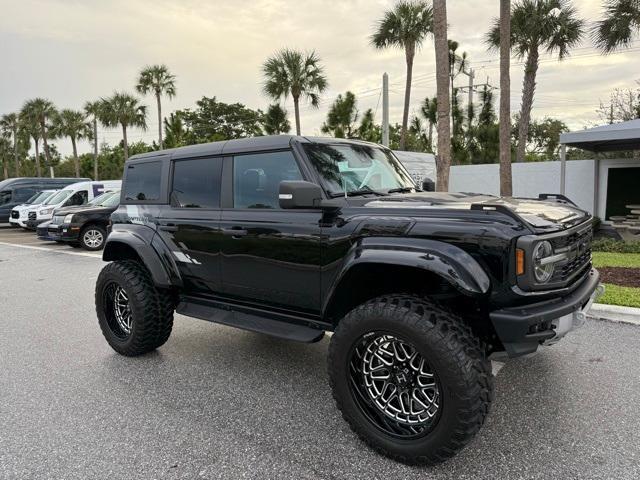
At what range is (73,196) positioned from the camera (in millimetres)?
16375

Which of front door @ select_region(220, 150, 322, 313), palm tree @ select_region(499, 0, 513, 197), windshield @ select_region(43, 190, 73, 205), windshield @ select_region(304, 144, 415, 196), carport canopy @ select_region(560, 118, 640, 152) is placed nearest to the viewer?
front door @ select_region(220, 150, 322, 313)

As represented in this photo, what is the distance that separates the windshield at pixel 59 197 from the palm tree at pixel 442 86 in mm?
12516

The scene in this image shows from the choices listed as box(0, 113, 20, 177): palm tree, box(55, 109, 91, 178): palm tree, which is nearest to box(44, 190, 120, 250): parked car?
box(55, 109, 91, 178): palm tree

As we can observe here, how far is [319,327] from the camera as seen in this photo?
3.34m

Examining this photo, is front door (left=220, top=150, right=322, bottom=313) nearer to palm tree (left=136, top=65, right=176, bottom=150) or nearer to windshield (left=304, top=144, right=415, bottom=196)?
windshield (left=304, top=144, right=415, bottom=196)

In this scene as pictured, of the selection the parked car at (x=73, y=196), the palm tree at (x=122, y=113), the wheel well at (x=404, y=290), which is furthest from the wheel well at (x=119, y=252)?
the palm tree at (x=122, y=113)

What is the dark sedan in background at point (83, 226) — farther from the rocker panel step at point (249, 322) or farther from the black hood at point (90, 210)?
the rocker panel step at point (249, 322)

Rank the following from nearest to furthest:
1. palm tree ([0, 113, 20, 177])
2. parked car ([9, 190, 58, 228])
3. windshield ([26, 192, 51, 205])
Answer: parked car ([9, 190, 58, 228]) → windshield ([26, 192, 51, 205]) → palm tree ([0, 113, 20, 177])

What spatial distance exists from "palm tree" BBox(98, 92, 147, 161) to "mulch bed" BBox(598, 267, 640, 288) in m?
36.1

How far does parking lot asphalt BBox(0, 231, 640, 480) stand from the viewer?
2.67 metres

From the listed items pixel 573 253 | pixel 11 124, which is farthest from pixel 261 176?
pixel 11 124

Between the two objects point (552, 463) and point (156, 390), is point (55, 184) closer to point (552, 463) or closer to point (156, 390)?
point (156, 390)

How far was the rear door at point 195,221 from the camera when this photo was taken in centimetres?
388

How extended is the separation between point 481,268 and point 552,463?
1.14 m
